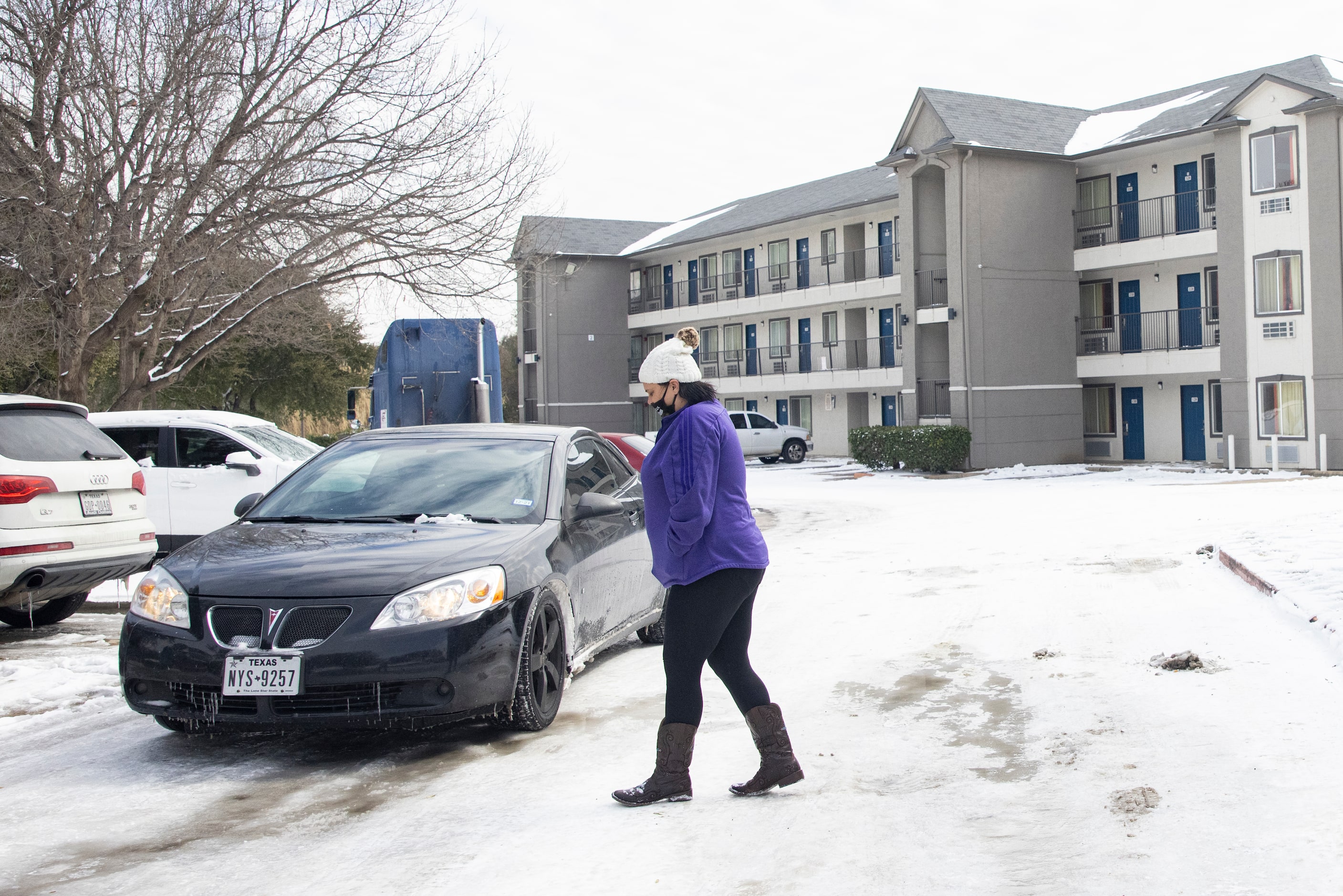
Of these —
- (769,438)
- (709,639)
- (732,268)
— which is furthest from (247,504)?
(732,268)

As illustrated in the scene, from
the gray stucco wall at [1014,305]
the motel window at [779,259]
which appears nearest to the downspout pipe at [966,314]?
the gray stucco wall at [1014,305]

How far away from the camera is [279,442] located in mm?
13938

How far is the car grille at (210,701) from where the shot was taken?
17.6ft

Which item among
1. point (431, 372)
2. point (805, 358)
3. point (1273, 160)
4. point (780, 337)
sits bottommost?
point (431, 372)

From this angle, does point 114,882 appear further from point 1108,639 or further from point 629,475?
A: point 1108,639

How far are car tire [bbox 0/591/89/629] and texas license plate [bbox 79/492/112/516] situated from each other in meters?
1.05

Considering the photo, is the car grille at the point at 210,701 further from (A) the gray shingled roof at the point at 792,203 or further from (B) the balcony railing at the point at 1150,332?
(A) the gray shingled roof at the point at 792,203

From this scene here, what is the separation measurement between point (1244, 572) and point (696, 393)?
7.36m

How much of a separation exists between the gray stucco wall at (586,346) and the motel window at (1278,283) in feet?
91.2

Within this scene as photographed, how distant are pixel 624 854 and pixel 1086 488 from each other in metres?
22.0

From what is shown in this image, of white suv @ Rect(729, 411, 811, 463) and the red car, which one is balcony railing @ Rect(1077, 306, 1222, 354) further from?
the red car

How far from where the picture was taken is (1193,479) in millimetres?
26500

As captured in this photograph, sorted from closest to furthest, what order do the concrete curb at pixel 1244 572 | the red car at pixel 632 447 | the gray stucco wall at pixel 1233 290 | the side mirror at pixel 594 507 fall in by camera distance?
the side mirror at pixel 594 507, the concrete curb at pixel 1244 572, the red car at pixel 632 447, the gray stucco wall at pixel 1233 290

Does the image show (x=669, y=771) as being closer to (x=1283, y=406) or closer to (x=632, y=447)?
(x=632, y=447)
